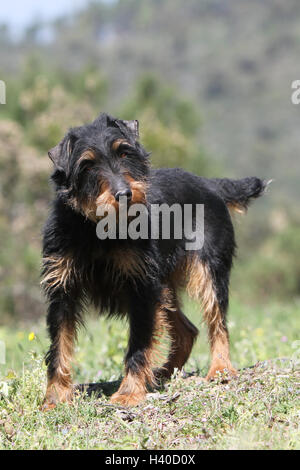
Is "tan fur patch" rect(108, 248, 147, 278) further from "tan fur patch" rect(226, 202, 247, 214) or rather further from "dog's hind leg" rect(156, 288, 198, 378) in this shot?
"tan fur patch" rect(226, 202, 247, 214)

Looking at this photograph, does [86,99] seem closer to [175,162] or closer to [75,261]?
[175,162]

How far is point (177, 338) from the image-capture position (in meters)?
6.73

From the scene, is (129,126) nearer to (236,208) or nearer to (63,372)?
(63,372)

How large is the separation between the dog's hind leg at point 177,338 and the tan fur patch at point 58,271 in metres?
1.48

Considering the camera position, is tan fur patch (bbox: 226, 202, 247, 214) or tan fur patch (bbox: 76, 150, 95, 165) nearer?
tan fur patch (bbox: 76, 150, 95, 165)

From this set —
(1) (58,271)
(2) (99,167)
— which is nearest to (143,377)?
(1) (58,271)

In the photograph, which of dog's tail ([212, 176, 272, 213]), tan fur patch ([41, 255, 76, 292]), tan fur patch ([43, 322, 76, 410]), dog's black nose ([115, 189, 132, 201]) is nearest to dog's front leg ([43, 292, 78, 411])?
tan fur patch ([43, 322, 76, 410])

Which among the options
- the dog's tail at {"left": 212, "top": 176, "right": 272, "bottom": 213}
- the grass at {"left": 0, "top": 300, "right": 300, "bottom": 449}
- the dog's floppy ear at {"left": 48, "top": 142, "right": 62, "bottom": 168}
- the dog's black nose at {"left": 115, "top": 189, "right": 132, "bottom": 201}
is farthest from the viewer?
the dog's tail at {"left": 212, "top": 176, "right": 272, "bottom": 213}

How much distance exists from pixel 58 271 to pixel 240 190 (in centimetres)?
277

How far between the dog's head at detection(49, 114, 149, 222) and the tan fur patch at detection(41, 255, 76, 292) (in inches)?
18.4

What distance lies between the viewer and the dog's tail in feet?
23.7

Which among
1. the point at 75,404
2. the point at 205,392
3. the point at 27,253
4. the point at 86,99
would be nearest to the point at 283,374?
the point at 205,392

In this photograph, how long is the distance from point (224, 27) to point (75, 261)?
7541 inches

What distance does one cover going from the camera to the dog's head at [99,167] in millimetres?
4898
